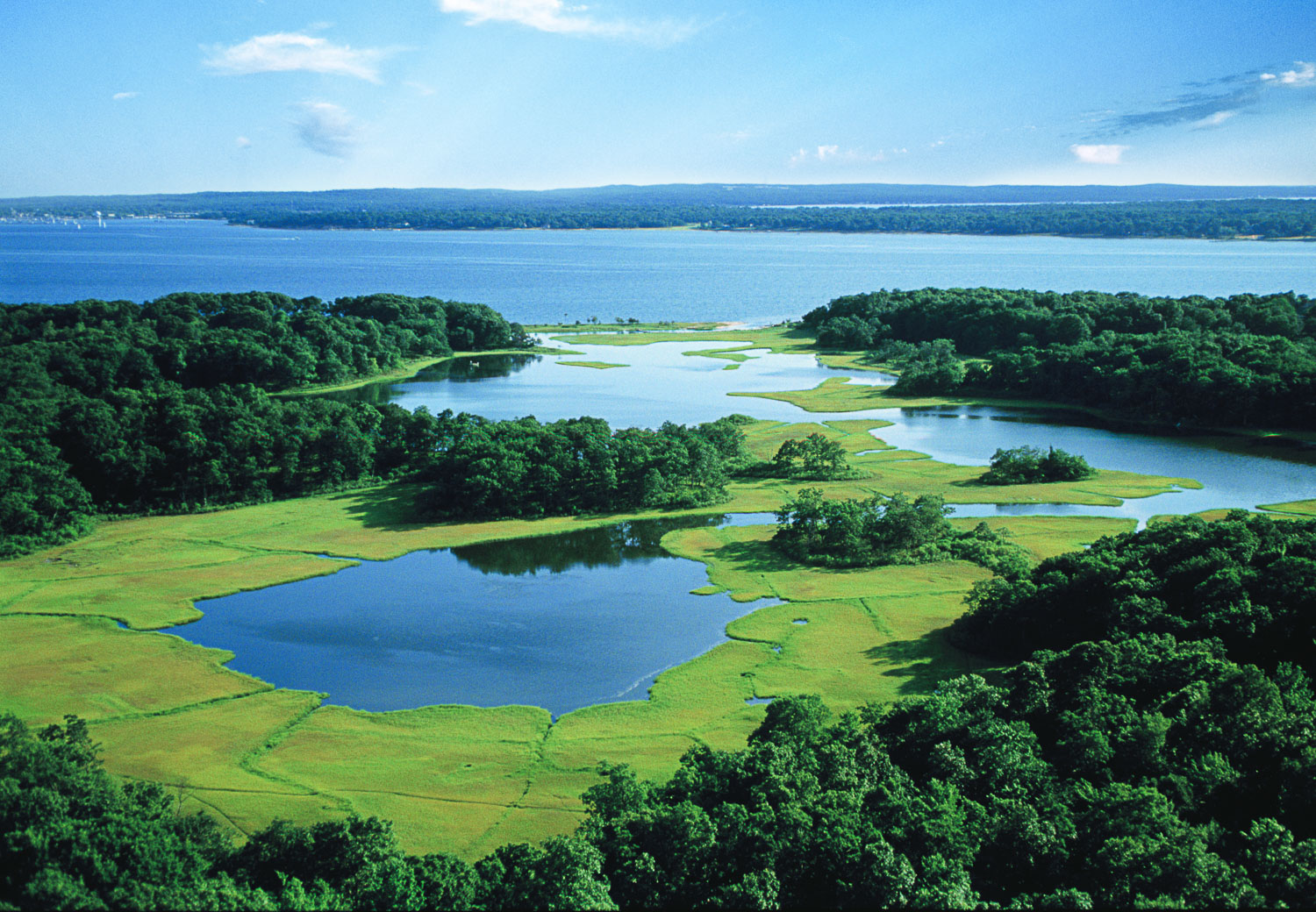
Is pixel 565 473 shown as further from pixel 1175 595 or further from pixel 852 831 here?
pixel 852 831

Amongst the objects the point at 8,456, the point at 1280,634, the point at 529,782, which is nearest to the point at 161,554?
the point at 8,456

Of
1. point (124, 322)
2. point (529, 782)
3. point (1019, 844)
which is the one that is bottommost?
point (529, 782)

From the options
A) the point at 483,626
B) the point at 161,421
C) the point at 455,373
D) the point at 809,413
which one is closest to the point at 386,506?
the point at 161,421

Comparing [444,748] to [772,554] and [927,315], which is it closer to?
[772,554]

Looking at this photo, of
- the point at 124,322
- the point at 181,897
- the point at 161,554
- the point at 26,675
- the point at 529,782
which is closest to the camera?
the point at 181,897

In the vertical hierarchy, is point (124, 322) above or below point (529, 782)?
above

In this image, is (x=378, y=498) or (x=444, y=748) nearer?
(x=444, y=748)

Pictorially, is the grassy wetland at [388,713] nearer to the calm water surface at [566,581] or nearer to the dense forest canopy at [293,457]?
the calm water surface at [566,581]
